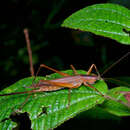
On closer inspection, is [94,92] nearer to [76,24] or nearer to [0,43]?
[76,24]

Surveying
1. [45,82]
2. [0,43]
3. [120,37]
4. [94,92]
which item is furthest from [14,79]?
[120,37]

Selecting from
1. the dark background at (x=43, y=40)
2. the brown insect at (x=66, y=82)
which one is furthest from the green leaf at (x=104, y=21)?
the dark background at (x=43, y=40)

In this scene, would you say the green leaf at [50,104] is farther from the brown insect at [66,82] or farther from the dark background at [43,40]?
the dark background at [43,40]

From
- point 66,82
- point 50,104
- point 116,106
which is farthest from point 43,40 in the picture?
point 116,106

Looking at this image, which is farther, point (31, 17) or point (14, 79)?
point (31, 17)

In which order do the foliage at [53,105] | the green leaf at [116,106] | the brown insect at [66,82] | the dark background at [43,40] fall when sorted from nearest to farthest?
1. the green leaf at [116,106]
2. the foliage at [53,105]
3. the brown insect at [66,82]
4. the dark background at [43,40]

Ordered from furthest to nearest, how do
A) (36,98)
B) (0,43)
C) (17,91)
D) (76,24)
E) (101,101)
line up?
(0,43) < (17,91) < (36,98) < (76,24) < (101,101)

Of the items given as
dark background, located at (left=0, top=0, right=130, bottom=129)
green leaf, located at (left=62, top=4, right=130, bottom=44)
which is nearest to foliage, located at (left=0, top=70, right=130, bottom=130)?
green leaf, located at (left=62, top=4, right=130, bottom=44)
